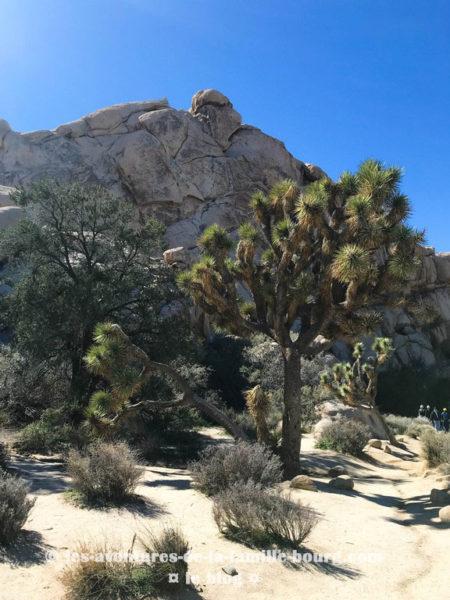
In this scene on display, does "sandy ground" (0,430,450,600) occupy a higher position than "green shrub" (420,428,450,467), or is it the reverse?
"green shrub" (420,428,450,467)

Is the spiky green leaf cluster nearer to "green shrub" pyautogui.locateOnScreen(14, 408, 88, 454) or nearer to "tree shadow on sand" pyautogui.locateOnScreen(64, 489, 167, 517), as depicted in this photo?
"green shrub" pyautogui.locateOnScreen(14, 408, 88, 454)

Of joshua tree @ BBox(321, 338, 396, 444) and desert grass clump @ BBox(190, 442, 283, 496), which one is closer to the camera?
desert grass clump @ BBox(190, 442, 283, 496)

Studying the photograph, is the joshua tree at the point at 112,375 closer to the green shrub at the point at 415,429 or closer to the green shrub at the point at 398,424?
the green shrub at the point at 398,424

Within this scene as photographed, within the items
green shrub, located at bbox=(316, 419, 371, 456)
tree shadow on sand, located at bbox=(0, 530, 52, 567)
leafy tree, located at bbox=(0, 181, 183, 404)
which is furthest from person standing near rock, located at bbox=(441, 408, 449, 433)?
tree shadow on sand, located at bbox=(0, 530, 52, 567)

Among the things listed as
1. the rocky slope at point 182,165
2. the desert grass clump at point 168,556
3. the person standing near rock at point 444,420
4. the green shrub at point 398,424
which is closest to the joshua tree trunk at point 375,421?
the green shrub at point 398,424

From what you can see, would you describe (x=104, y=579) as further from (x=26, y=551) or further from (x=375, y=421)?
(x=375, y=421)

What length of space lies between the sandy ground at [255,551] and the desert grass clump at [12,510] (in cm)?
14

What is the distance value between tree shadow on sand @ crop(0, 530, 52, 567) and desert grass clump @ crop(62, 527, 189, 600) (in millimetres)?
596

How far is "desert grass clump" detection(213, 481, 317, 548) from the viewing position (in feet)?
17.3

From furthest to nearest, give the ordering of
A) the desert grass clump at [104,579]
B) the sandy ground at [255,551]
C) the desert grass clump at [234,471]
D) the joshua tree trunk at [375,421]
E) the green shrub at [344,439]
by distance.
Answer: the joshua tree trunk at [375,421] → the green shrub at [344,439] → the desert grass clump at [234,471] → the sandy ground at [255,551] → the desert grass clump at [104,579]

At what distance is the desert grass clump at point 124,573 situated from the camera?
3.73m

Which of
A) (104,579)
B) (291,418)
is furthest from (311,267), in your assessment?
(104,579)

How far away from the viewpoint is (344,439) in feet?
48.6

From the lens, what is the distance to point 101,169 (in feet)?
114
